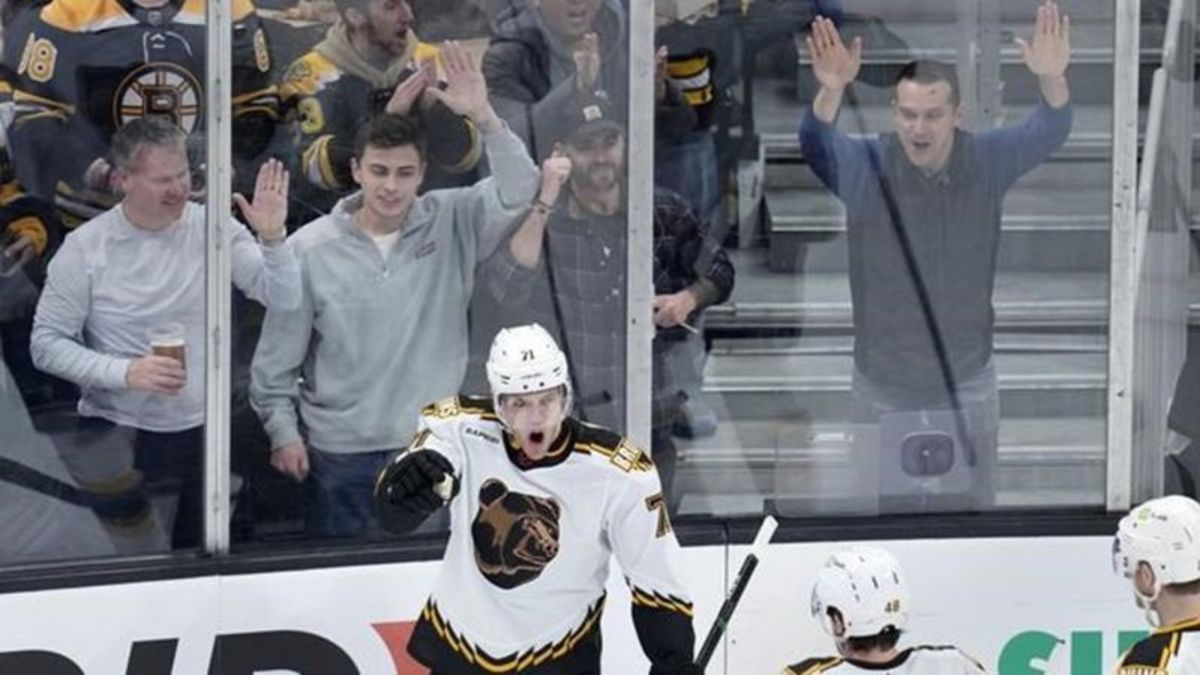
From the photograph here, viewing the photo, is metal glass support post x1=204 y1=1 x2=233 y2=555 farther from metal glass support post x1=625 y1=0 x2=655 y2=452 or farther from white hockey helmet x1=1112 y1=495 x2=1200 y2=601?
white hockey helmet x1=1112 y1=495 x2=1200 y2=601

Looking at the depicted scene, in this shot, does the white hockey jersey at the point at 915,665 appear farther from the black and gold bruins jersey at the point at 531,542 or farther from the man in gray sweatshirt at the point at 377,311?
the man in gray sweatshirt at the point at 377,311

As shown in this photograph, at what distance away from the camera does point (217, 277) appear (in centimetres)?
619

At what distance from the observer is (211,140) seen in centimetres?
615

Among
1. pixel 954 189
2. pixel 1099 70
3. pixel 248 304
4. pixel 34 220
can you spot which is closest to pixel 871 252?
pixel 954 189

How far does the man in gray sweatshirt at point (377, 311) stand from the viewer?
626 centimetres

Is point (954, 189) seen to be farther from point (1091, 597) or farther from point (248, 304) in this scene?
point (248, 304)

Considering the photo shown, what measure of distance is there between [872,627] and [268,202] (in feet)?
4.90

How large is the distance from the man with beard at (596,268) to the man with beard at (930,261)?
34 cm

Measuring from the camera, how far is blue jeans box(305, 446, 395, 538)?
6.32 meters

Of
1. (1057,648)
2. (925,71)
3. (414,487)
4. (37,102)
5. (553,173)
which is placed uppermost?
(925,71)

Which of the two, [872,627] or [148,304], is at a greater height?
[148,304]

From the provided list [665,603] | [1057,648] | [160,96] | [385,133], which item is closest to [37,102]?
[160,96]

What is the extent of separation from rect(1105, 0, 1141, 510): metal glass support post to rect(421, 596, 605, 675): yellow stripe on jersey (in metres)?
1.39

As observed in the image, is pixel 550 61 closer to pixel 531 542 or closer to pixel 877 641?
pixel 531 542
